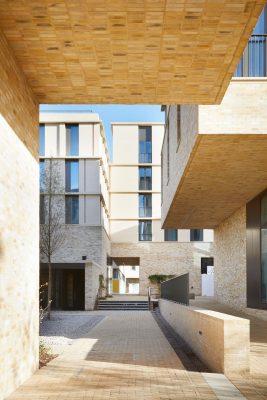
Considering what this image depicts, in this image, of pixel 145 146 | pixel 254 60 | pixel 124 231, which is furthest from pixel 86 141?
pixel 254 60

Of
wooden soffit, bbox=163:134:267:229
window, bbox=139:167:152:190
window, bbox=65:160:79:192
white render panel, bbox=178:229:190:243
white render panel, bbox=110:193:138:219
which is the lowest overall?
white render panel, bbox=178:229:190:243

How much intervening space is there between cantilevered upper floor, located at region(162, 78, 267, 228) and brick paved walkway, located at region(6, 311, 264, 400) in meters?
4.57

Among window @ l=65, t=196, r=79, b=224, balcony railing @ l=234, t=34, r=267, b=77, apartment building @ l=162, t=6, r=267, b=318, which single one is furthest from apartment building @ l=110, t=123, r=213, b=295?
balcony railing @ l=234, t=34, r=267, b=77

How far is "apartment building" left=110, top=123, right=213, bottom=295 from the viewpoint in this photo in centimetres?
4166

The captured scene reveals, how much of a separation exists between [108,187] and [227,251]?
18.7 meters

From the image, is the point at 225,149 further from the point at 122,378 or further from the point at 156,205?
the point at 156,205

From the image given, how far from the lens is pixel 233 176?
1516cm

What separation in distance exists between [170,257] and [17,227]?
34.9 metres

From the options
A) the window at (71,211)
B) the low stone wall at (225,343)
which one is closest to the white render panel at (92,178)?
the window at (71,211)

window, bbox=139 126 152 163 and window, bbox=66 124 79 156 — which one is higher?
window, bbox=139 126 152 163

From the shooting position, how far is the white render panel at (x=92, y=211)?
33.9 meters

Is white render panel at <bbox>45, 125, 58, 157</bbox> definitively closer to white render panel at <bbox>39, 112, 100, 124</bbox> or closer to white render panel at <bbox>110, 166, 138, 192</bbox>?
white render panel at <bbox>39, 112, 100, 124</bbox>

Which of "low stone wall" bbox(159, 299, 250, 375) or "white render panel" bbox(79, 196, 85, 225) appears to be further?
"white render panel" bbox(79, 196, 85, 225)

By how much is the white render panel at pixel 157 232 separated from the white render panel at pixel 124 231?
1.38 meters
